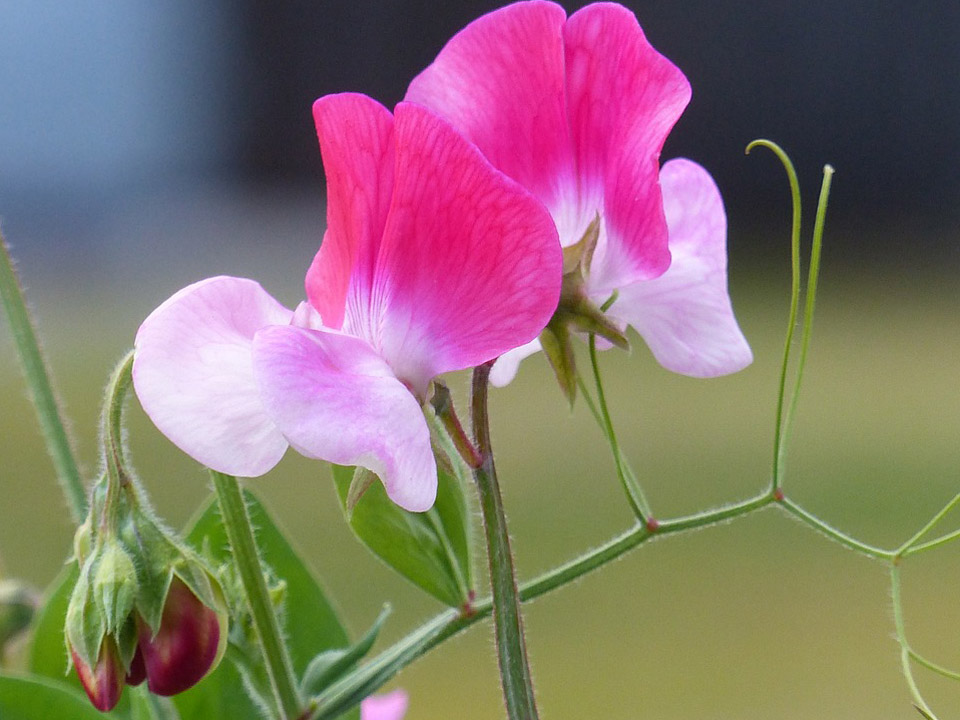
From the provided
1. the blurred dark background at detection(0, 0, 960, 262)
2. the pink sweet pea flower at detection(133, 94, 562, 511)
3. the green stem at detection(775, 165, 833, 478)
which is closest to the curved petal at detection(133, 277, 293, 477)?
the pink sweet pea flower at detection(133, 94, 562, 511)

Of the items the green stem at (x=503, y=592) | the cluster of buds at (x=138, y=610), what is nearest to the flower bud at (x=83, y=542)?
the cluster of buds at (x=138, y=610)

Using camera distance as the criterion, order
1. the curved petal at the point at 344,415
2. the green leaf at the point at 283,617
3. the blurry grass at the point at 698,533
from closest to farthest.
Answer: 1. the curved petal at the point at 344,415
2. the green leaf at the point at 283,617
3. the blurry grass at the point at 698,533

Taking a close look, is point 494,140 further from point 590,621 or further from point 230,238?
point 230,238

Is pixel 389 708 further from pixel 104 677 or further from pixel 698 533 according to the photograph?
pixel 698 533

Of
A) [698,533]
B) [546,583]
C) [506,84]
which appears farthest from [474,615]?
[698,533]

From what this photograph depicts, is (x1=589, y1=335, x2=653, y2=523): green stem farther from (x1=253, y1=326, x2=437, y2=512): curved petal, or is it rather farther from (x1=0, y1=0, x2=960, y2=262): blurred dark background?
(x1=0, y1=0, x2=960, y2=262): blurred dark background

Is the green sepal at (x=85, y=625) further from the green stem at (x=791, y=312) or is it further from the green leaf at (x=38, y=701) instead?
the green stem at (x=791, y=312)
